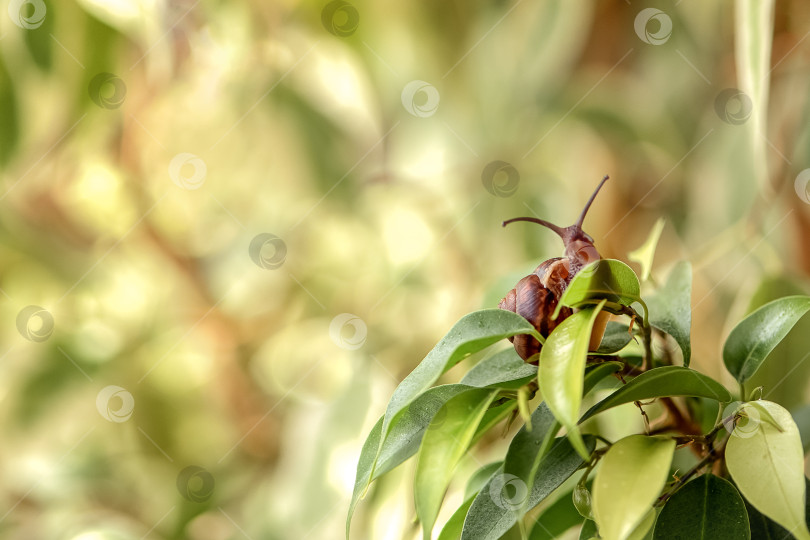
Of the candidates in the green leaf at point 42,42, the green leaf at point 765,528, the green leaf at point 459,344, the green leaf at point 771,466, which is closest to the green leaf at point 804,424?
the green leaf at point 765,528

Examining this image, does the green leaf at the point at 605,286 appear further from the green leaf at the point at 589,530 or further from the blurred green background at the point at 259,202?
the blurred green background at the point at 259,202

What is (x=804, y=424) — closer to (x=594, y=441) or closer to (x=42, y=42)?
(x=594, y=441)

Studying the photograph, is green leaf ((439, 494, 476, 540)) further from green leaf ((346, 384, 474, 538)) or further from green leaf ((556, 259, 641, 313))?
green leaf ((556, 259, 641, 313))

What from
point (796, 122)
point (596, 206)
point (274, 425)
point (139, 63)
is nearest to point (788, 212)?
point (796, 122)

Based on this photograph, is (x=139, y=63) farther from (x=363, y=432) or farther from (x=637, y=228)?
(x=637, y=228)

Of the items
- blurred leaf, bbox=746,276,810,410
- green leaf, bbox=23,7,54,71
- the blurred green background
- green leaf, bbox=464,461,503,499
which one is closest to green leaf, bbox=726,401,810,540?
green leaf, bbox=464,461,503,499

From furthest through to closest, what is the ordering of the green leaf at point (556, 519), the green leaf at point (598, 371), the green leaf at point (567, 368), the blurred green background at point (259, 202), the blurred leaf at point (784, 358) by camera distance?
the blurred green background at point (259, 202), the blurred leaf at point (784, 358), the green leaf at point (556, 519), the green leaf at point (598, 371), the green leaf at point (567, 368)
